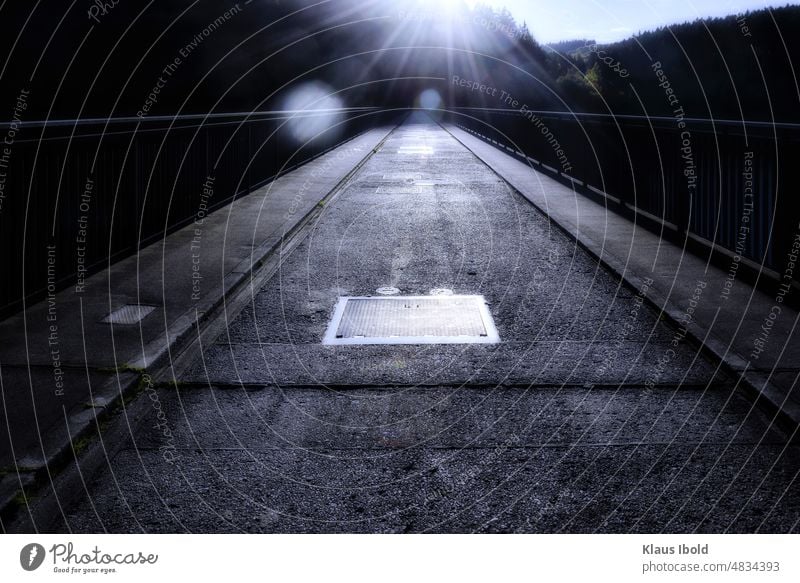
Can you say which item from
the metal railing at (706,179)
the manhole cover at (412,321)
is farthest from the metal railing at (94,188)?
the metal railing at (706,179)

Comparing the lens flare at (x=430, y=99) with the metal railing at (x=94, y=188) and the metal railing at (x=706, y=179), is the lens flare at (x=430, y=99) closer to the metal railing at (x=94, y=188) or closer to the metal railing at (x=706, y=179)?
the metal railing at (x=706, y=179)

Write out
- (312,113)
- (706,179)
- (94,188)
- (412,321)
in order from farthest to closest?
(312,113)
(706,179)
(94,188)
(412,321)

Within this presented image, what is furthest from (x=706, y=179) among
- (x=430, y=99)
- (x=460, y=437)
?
(x=430, y=99)

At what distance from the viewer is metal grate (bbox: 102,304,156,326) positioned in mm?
7297

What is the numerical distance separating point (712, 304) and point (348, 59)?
50280 mm

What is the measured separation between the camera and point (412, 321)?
25.6ft

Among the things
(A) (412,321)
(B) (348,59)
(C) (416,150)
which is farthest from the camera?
(B) (348,59)

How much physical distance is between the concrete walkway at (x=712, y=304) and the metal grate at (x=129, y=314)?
171 inches

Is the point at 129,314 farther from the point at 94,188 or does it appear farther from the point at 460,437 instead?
the point at 460,437

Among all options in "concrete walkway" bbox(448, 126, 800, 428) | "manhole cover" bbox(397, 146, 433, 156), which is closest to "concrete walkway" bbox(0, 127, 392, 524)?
"concrete walkway" bbox(448, 126, 800, 428)

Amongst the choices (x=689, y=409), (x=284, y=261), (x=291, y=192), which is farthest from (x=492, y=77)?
(x=689, y=409)

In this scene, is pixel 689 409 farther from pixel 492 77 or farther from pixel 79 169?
pixel 492 77

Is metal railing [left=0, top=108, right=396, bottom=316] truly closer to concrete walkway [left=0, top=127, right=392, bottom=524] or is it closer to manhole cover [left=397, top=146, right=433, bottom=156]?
concrete walkway [left=0, top=127, right=392, bottom=524]

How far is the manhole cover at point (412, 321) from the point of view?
7.21m
